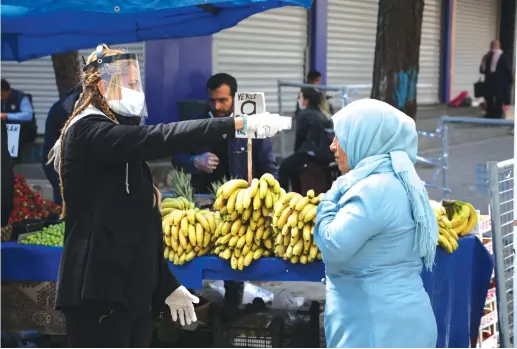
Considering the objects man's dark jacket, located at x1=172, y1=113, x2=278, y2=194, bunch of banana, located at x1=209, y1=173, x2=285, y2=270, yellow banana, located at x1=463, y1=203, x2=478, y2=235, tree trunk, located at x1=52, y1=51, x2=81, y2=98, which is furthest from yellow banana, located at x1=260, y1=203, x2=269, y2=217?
tree trunk, located at x1=52, y1=51, x2=81, y2=98

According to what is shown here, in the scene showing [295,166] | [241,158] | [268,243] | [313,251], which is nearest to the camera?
[313,251]

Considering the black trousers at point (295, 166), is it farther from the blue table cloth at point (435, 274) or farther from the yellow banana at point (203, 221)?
the yellow banana at point (203, 221)

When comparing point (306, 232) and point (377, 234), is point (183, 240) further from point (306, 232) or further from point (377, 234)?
point (377, 234)

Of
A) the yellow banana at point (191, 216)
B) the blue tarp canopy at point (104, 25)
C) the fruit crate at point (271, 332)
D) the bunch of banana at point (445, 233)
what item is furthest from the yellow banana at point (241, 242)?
the blue tarp canopy at point (104, 25)

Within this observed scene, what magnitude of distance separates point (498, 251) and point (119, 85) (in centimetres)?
236

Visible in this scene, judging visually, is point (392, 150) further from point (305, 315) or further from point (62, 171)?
point (305, 315)

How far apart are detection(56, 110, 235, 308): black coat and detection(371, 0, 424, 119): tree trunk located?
212 inches

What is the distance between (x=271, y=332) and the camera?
5.04 metres

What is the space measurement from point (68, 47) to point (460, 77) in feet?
42.9

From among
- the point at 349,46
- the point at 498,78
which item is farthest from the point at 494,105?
the point at 349,46

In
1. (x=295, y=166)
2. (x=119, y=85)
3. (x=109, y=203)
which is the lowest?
(x=295, y=166)

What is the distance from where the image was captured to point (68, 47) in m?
6.42

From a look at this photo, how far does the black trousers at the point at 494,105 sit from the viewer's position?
16.7m

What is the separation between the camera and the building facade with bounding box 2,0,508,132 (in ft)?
35.6
